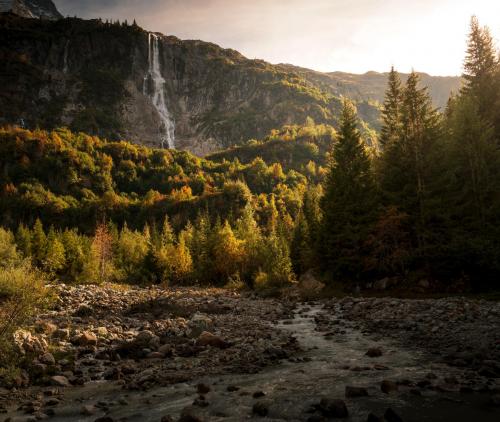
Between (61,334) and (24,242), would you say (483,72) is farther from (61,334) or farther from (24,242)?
(24,242)

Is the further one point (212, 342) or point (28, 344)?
point (212, 342)

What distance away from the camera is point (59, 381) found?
41.9ft

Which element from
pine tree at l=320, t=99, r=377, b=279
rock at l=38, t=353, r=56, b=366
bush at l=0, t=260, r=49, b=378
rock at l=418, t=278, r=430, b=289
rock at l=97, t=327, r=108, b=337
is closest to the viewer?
bush at l=0, t=260, r=49, b=378

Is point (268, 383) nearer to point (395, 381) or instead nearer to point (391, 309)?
point (395, 381)

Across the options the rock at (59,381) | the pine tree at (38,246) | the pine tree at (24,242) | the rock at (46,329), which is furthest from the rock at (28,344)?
the pine tree at (24,242)

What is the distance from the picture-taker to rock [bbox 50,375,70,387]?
1274 cm

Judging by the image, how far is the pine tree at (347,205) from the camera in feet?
119

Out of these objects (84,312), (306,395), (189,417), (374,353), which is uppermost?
(189,417)

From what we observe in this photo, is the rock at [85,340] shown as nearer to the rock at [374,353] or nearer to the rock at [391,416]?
the rock at [374,353]

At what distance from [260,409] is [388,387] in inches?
136

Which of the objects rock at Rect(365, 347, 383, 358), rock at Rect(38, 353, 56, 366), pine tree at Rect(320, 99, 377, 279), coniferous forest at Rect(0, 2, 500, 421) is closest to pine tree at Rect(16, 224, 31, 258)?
coniferous forest at Rect(0, 2, 500, 421)

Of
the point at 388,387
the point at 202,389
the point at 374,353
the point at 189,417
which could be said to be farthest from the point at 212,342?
the point at 388,387

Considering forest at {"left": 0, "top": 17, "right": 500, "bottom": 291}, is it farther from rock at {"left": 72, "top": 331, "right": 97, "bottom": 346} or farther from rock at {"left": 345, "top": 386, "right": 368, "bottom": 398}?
rock at {"left": 345, "top": 386, "right": 368, "bottom": 398}

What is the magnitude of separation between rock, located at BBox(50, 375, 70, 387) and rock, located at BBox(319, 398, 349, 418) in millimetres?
8440
